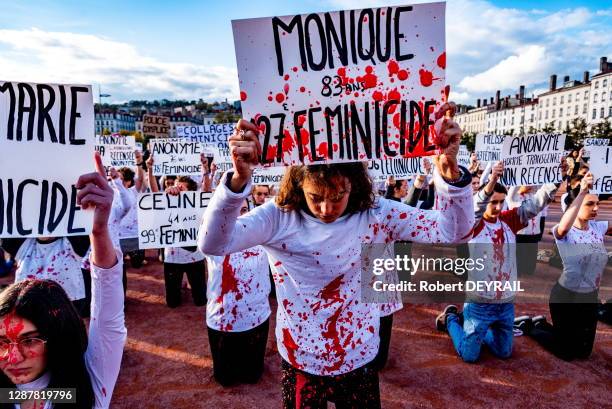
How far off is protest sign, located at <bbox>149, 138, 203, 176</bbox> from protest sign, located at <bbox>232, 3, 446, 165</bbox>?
272 inches

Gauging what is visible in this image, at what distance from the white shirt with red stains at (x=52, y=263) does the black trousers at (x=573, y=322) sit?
5.56 m

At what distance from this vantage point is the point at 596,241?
4.85m

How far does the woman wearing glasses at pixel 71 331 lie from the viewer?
1.49 meters

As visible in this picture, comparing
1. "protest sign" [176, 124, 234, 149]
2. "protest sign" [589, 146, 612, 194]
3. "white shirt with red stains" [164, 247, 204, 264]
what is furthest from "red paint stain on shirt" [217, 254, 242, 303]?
"protest sign" [176, 124, 234, 149]

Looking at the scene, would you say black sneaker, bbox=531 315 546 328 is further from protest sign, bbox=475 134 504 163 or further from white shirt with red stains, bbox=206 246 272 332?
protest sign, bbox=475 134 504 163

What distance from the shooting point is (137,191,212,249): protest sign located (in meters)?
5.11

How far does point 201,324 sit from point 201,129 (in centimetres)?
559

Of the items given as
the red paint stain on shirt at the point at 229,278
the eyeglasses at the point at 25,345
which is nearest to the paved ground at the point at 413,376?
the red paint stain on shirt at the point at 229,278

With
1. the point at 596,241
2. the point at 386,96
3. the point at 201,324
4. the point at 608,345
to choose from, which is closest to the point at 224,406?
the point at 201,324

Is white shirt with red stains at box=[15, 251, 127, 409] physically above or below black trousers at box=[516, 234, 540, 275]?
above

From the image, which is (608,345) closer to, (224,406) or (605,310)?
(605,310)

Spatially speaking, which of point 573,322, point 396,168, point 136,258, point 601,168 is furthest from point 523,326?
point 136,258

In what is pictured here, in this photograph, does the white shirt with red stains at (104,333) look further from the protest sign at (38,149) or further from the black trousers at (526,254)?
the black trousers at (526,254)

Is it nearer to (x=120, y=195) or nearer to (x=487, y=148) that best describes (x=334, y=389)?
(x=120, y=195)
